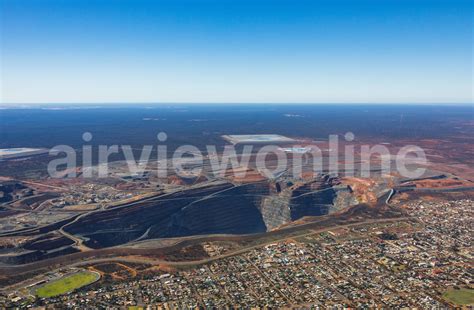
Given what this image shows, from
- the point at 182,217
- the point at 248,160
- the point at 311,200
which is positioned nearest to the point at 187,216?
the point at 182,217

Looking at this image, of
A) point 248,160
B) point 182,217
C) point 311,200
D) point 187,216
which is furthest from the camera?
point 248,160

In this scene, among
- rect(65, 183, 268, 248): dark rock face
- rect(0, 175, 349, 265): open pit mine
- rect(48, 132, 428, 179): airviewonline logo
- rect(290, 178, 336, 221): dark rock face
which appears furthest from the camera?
rect(48, 132, 428, 179): airviewonline logo

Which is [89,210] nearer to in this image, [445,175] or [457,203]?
[457,203]

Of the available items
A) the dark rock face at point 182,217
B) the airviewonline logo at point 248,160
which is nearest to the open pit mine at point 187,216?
the dark rock face at point 182,217

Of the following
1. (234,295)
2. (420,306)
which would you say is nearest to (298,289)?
(234,295)

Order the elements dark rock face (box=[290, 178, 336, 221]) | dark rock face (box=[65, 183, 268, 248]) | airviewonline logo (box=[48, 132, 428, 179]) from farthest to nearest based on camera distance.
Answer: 1. airviewonline logo (box=[48, 132, 428, 179])
2. dark rock face (box=[290, 178, 336, 221])
3. dark rock face (box=[65, 183, 268, 248])

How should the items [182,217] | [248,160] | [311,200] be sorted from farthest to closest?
[248,160], [311,200], [182,217]

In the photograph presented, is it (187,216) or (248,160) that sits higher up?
(248,160)

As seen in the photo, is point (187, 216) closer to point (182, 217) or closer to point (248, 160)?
point (182, 217)

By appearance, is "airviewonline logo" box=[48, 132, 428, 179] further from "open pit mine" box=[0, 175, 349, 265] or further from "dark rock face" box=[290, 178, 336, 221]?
"dark rock face" box=[290, 178, 336, 221]

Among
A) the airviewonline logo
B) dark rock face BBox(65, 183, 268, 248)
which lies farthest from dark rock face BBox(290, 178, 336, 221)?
the airviewonline logo

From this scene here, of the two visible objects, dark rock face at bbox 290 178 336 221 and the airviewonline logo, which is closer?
dark rock face at bbox 290 178 336 221
